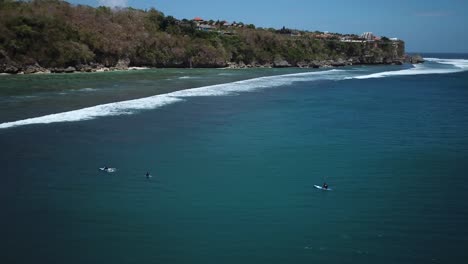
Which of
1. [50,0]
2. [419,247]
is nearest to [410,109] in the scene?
[419,247]

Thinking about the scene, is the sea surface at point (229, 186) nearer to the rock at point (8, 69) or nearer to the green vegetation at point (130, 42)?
the rock at point (8, 69)

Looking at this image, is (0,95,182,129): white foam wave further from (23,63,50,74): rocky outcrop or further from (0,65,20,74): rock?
(23,63,50,74): rocky outcrop

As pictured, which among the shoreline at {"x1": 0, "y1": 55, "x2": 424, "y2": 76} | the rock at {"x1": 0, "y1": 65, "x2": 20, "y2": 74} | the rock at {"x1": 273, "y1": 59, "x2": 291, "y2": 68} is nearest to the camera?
the rock at {"x1": 0, "y1": 65, "x2": 20, "y2": 74}

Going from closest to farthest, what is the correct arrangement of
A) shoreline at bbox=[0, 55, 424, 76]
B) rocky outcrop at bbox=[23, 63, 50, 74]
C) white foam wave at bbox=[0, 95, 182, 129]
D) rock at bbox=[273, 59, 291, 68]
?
white foam wave at bbox=[0, 95, 182, 129] < rocky outcrop at bbox=[23, 63, 50, 74] < shoreline at bbox=[0, 55, 424, 76] < rock at bbox=[273, 59, 291, 68]

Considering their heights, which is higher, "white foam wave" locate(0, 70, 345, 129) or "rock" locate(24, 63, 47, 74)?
"rock" locate(24, 63, 47, 74)

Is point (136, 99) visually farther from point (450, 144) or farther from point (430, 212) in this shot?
point (430, 212)

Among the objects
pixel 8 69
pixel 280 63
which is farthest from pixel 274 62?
pixel 8 69

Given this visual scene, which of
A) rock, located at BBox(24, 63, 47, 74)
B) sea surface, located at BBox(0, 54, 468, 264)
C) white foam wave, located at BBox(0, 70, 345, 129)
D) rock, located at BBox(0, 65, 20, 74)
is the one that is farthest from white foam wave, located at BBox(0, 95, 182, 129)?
rock, located at BBox(24, 63, 47, 74)
